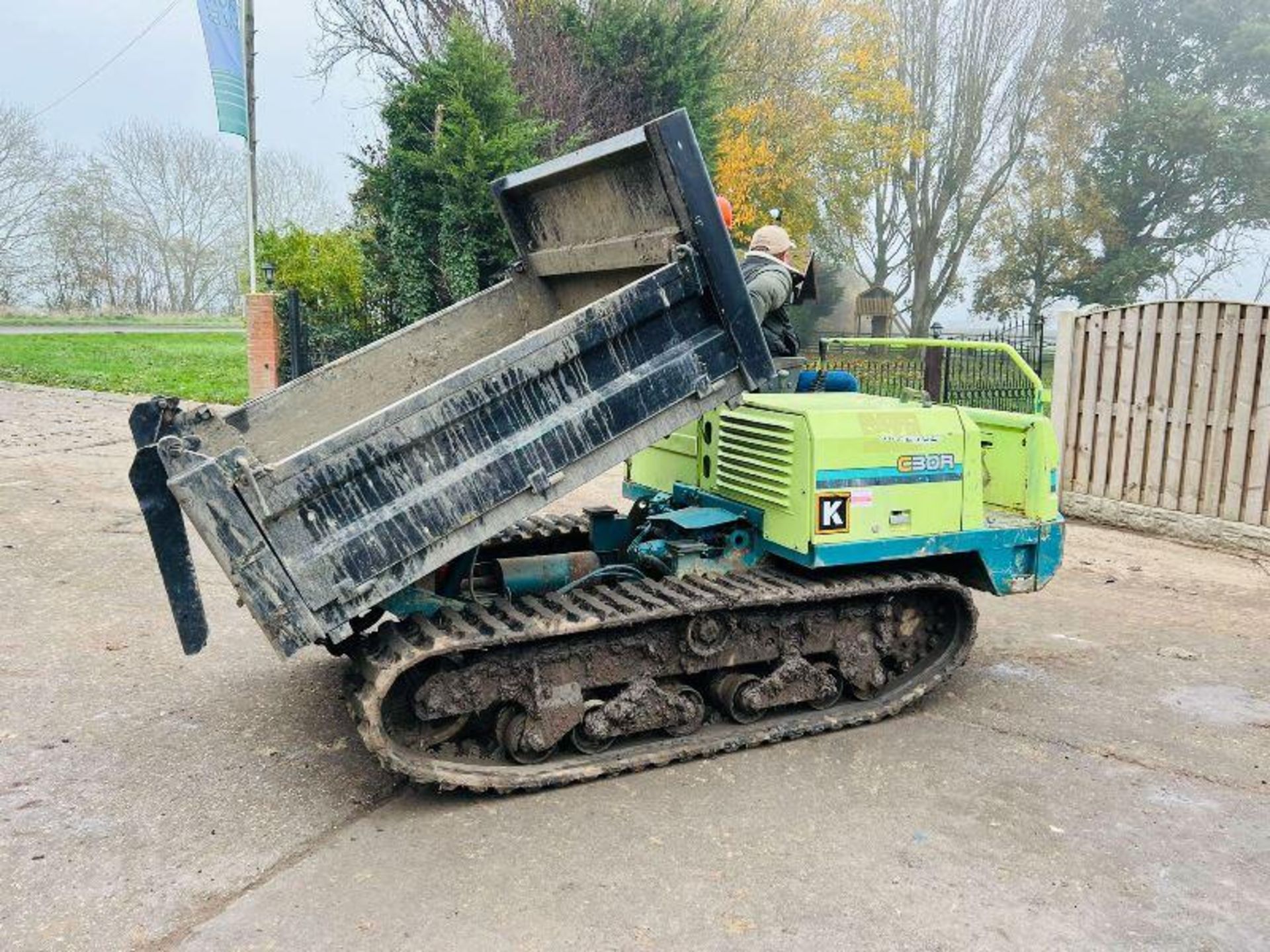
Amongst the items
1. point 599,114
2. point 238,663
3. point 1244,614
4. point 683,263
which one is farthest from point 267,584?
point 599,114

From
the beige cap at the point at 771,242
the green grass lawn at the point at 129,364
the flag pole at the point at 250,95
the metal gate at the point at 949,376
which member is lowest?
the green grass lawn at the point at 129,364

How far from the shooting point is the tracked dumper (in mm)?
3701

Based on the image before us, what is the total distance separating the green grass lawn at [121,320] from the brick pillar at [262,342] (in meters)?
26.5

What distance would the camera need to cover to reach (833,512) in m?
4.64

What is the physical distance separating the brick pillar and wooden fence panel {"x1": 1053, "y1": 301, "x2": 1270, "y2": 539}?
1141 centimetres

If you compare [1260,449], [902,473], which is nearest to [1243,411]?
[1260,449]

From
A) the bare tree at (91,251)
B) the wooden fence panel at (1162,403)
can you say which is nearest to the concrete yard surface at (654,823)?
the wooden fence panel at (1162,403)

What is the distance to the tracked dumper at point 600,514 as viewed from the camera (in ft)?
12.1

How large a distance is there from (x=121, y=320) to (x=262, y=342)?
35432 millimetres

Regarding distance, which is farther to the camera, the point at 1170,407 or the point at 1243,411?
the point at 1170,407

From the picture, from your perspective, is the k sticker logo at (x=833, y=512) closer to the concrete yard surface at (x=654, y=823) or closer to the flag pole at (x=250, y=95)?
the concrete yard surface at (x=654, y=823)

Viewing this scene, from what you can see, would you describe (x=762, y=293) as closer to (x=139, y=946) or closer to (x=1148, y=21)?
(x=139, y=946)

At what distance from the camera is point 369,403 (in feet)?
16.9

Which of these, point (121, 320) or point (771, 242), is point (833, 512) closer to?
point (771, 242)
